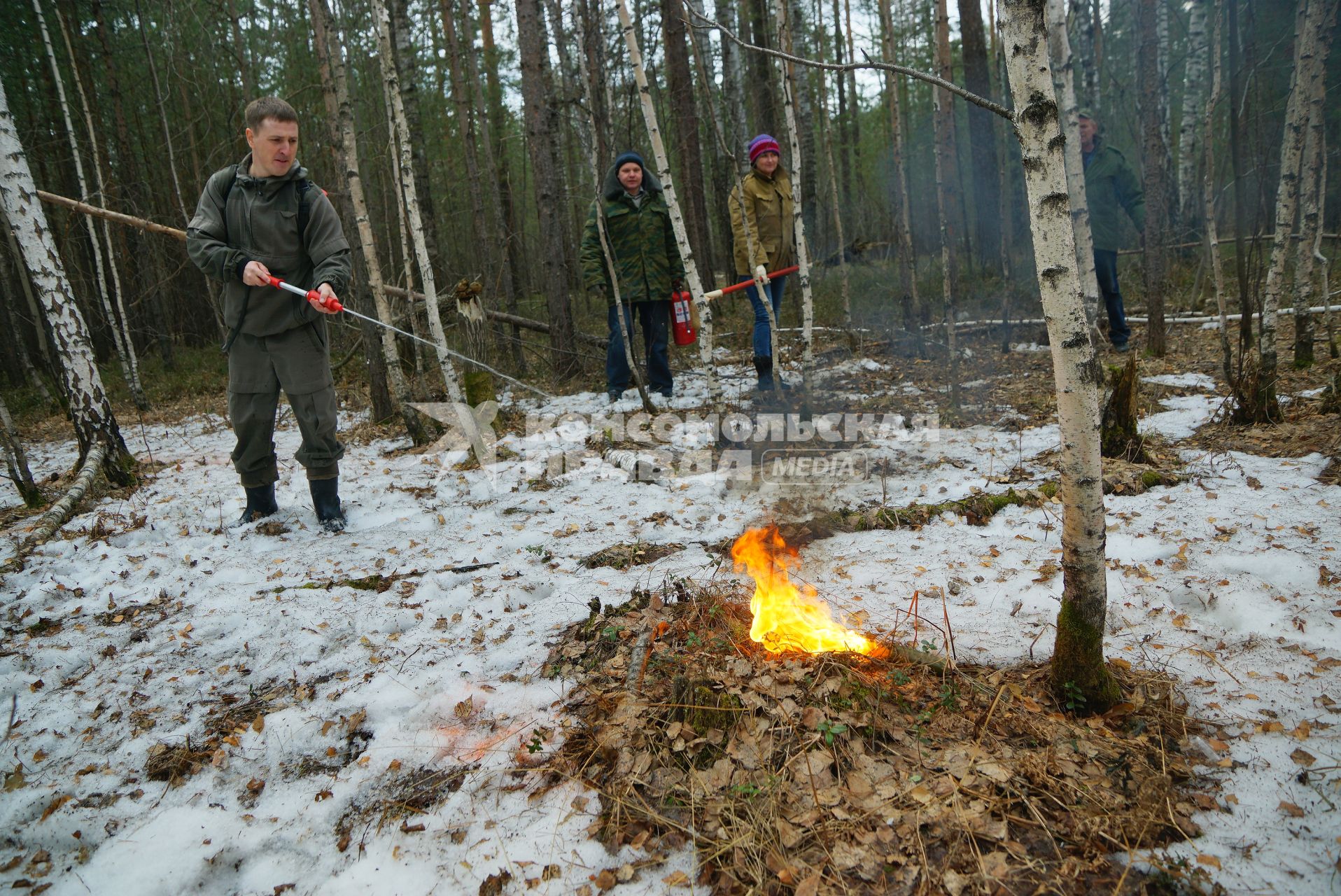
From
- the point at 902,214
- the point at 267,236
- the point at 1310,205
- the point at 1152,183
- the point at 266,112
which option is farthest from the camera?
the point at 902,214

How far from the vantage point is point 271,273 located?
4.23m

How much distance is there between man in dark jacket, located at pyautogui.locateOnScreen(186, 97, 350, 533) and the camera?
4039mm

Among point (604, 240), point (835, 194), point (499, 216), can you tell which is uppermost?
point (835, 194)

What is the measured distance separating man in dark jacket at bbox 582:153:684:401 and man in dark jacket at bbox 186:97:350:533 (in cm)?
308

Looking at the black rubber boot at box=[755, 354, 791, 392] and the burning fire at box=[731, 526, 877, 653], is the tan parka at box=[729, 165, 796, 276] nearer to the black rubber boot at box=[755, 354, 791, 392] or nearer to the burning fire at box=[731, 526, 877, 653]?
the black rubber boot at box=[755, 354, 791, 392]

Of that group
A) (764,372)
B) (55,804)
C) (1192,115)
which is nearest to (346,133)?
(764,372)

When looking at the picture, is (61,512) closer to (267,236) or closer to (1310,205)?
(267,236)

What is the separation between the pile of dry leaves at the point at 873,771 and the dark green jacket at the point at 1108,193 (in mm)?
7054

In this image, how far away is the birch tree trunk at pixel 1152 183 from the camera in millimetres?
7457

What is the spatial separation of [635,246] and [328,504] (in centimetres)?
407

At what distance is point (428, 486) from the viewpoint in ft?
17.8

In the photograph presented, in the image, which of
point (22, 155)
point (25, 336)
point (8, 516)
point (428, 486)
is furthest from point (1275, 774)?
point (25, 336)

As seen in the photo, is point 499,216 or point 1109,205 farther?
point 499,216

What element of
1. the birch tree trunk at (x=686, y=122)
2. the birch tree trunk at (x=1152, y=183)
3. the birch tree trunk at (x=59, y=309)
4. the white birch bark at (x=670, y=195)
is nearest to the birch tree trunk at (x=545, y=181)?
the birch tree trunk at (x=686, y=122)
